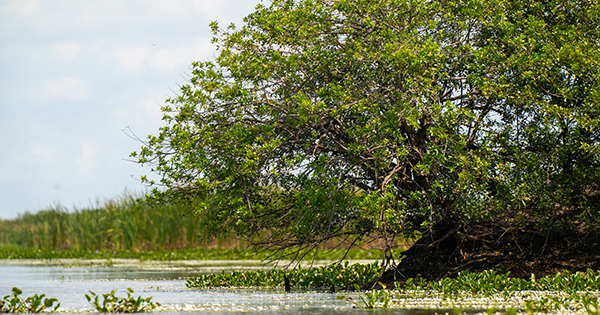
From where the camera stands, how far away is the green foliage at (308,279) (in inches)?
599

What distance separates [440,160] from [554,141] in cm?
303

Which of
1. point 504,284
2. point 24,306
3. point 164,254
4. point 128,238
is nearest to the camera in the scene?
point 24,306

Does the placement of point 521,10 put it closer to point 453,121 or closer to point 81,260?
point 453,121

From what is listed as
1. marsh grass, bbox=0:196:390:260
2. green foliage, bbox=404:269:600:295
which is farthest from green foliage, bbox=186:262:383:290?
marsh grass, bbox=0:196:390:260

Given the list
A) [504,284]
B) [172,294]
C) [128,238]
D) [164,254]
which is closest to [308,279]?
[172,294]

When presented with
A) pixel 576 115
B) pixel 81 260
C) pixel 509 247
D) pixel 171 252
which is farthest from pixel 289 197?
pixel 81 260

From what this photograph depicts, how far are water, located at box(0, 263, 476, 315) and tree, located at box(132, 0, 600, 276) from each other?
1.22 m

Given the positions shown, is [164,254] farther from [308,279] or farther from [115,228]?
[308,279]

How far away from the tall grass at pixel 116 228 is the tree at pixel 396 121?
1187 centimetres

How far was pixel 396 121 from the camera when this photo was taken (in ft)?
39.4

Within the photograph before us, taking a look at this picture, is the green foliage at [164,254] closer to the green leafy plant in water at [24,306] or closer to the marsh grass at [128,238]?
the marsh grass at [128,238]

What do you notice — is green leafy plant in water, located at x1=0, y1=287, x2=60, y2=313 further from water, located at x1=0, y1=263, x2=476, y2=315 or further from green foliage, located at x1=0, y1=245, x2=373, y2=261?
green foliage, located at x1=0, y1=245, x2=373, y2=261

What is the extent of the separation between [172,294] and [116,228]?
15.6 metres

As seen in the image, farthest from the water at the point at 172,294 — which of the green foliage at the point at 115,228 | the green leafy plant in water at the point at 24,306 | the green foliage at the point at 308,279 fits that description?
the green foliage at the point at 115,228
